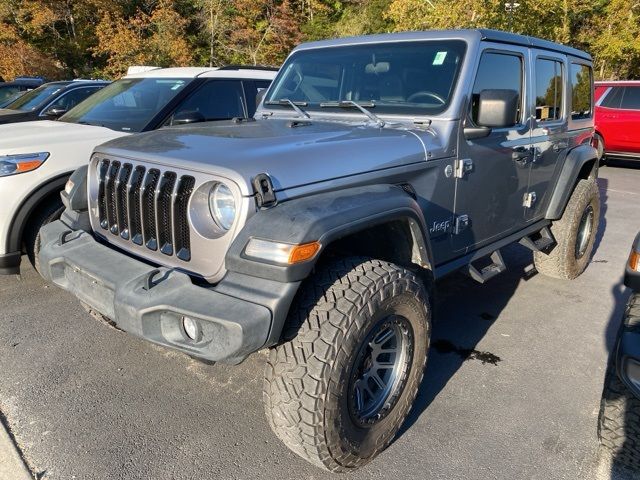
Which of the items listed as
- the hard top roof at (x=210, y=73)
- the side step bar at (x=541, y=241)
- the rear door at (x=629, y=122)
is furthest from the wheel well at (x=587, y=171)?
the rear door at (x=629, y=122)

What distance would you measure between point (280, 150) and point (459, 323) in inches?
92.9

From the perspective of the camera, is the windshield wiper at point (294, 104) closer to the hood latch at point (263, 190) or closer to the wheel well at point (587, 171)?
the hood latch at point (263, 190)

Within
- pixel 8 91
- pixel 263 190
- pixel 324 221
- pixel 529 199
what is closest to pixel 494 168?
pixel 529 199

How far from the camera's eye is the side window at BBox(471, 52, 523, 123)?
3.19m

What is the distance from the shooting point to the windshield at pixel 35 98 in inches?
348

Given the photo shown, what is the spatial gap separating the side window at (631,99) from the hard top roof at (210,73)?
9059 mm

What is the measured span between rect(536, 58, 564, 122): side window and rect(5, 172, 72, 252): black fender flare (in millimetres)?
3897

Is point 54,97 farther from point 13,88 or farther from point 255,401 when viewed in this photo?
point 255,401

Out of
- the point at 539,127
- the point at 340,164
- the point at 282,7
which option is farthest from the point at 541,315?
the point at 282,7

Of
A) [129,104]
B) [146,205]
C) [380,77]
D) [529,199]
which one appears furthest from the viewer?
[129,104]

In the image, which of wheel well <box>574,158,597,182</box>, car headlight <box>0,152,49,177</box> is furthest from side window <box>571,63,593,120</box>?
car headlight <box>0,152,49,177</box>

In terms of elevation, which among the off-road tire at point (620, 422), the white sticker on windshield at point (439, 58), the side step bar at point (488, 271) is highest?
the white sticker on windshield at point (439, 58)

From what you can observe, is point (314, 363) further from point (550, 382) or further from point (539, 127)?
point (539, 127)

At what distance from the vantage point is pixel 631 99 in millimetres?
11320
